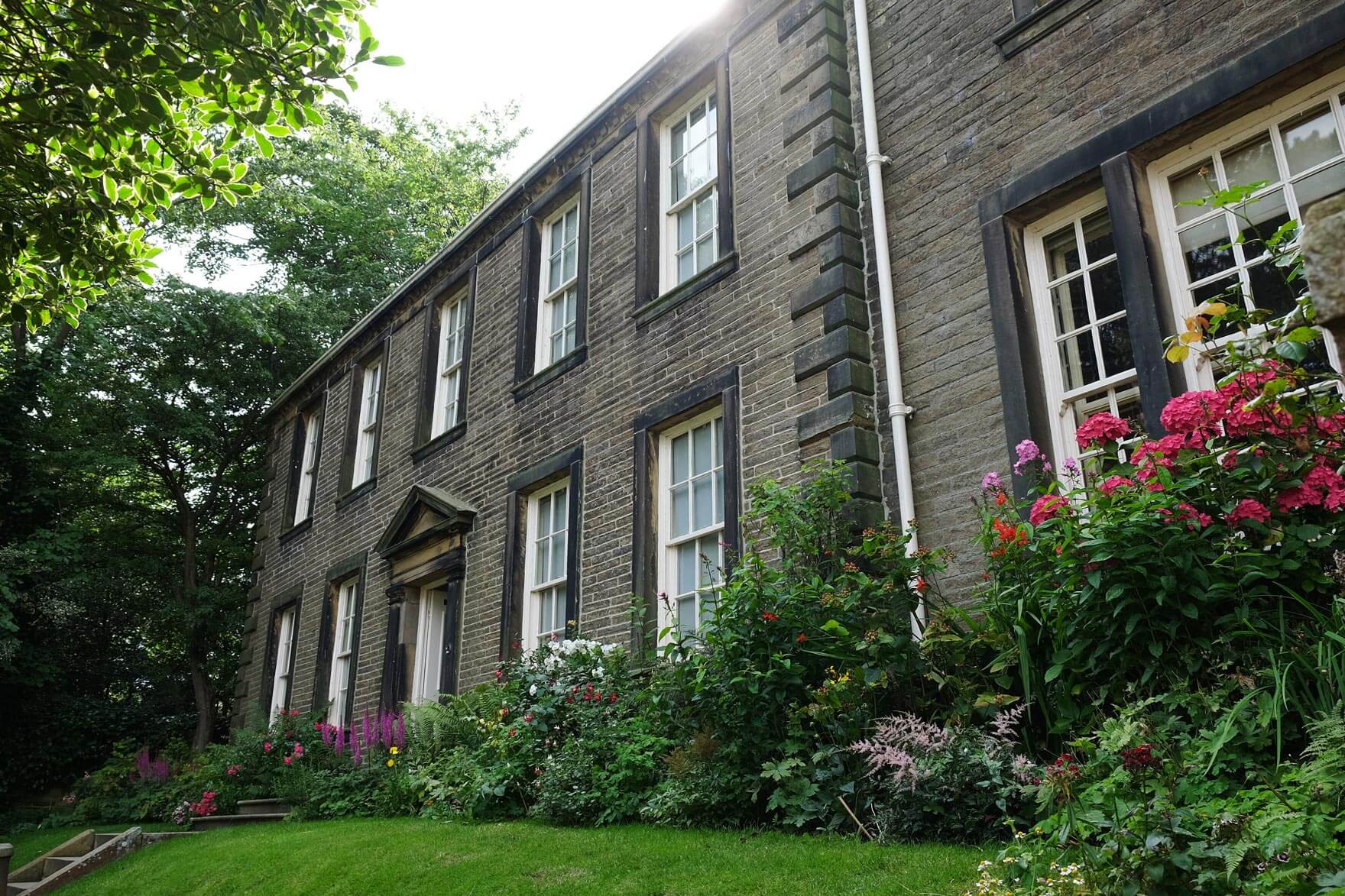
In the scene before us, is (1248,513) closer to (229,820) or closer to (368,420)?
(229,820)

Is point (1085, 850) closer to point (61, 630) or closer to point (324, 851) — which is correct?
point (324, 851)

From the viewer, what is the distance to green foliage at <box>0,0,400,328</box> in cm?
631

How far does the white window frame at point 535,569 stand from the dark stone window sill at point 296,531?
7.45 metres

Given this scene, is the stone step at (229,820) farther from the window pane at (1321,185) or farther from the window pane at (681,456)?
the window pane at (1321,185)

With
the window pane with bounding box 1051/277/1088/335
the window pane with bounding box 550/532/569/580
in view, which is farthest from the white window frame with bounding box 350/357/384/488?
the window pane with bounding box 1051/277/1088/335

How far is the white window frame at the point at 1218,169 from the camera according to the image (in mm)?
5742

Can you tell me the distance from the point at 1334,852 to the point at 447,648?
10451mm

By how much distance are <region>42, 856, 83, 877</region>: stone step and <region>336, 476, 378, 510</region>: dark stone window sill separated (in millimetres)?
6519

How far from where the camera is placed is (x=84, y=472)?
64.6 ft

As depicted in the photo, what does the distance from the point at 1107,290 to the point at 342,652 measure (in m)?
12.4

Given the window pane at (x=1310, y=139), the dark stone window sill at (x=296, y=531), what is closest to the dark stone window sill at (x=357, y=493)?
the dark stone window sill at (x=296, y=531)

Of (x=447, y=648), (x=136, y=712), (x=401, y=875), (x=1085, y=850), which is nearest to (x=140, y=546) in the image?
(x=136, y=712)

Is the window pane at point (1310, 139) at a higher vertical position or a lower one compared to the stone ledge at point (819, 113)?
lower

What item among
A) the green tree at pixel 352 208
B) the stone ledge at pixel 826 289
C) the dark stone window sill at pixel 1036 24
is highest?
the green tree at pixel 352 208
